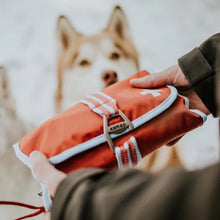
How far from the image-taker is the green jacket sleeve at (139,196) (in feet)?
0.64

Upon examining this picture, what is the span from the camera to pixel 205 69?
1.85 feet

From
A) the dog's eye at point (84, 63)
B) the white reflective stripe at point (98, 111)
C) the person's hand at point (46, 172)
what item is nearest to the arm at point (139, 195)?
the person's hand at point (46, 172)

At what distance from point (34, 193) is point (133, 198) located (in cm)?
63

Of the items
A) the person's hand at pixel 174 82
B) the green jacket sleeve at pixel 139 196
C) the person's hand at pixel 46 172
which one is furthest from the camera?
the person's hand at pixel 174 82

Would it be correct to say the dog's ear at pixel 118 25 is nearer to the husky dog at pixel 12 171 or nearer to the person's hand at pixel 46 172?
the husky dog at pixel 12 171

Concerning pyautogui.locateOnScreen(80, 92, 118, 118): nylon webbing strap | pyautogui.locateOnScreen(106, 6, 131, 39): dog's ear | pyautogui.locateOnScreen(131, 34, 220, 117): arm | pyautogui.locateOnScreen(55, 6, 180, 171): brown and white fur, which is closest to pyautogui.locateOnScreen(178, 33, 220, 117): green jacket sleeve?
pyautogui.locateOnScreen(131, 34, 220, 117): arm

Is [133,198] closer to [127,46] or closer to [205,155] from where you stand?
[205,155]

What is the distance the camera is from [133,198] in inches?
8.9

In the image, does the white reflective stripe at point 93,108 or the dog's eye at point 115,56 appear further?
the dog's eye at point 115,56

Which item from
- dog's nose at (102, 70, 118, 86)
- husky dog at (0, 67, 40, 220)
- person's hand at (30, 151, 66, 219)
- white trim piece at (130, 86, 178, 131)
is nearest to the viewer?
person's hand at (30, 151, 66, 219)

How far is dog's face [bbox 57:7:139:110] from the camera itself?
2.94ft

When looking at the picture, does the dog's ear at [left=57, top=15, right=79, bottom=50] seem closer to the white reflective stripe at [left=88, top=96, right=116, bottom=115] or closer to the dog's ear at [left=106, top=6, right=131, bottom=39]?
the dog's ear at [left=106, top=6, right=131, bottom=39]

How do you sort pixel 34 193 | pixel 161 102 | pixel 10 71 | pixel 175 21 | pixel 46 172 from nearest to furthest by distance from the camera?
pixel 46 172 → pixel 161 102 → pixel 34 193 → pixel 10 71 → pixel 175 21

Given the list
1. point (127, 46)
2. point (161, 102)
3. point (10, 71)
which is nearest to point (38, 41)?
point (10, 71)
